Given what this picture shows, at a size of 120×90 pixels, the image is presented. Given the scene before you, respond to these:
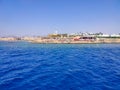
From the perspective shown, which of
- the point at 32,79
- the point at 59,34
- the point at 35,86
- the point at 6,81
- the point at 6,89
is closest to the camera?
the point at 6,89

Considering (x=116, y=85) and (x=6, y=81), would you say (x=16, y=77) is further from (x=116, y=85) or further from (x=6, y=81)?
(x=116, y=85)

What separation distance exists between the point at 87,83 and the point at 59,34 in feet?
471

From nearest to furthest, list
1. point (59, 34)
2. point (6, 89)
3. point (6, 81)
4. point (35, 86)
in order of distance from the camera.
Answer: point (6, 89)
point (35, 86)
point (6, 81)
point (59, 34)

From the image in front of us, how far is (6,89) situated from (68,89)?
3.31 metres

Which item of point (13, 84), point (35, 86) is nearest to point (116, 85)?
point (35, 86)

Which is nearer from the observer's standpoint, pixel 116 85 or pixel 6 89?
pixel 6 89

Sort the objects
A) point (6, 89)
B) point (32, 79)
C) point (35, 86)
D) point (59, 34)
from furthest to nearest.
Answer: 1. point (59, 34)
2. point (32, 79)
3. point (35, 86)
4. point (6, 89)

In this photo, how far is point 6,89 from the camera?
8.84m

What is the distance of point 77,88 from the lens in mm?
9250

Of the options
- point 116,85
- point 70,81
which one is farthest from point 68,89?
point 116,85

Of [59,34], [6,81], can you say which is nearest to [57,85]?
[6,81]

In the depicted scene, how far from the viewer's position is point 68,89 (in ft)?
29.6

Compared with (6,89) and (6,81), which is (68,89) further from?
(6,81)

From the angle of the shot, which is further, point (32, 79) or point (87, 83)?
point (32, 79)
